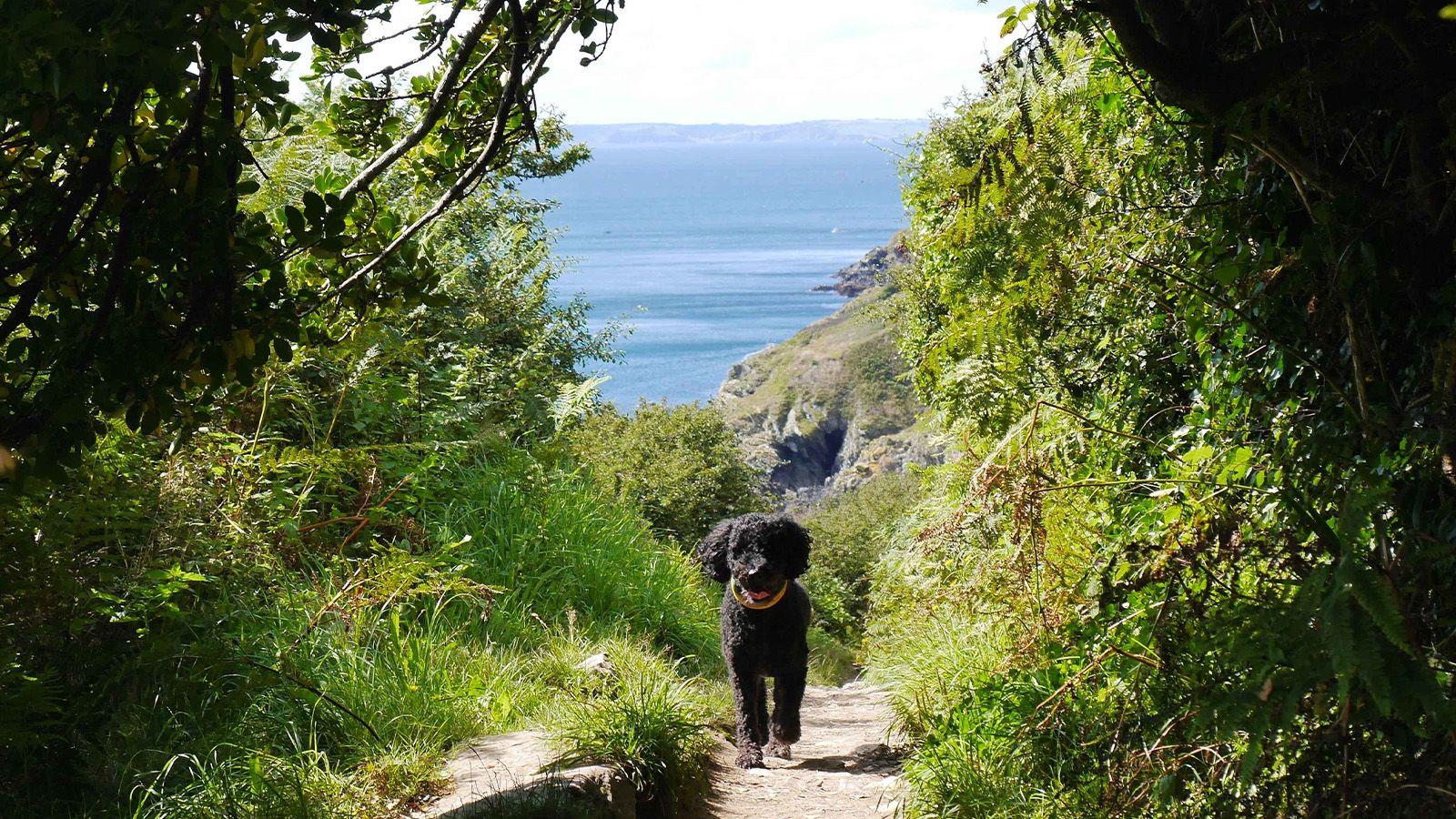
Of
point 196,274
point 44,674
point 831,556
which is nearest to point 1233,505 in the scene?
point 196,274

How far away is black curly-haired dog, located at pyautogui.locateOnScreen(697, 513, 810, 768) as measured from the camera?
5.96 meters

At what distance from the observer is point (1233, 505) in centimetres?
321

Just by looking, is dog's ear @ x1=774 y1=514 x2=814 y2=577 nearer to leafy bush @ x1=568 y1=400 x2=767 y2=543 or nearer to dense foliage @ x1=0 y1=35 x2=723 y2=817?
dense foliage @ x1=0 y1=35 x2=723 y2=817

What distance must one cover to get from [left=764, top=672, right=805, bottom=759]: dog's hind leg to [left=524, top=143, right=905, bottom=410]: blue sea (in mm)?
7757

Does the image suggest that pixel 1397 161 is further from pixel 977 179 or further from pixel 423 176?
pixel 423 176

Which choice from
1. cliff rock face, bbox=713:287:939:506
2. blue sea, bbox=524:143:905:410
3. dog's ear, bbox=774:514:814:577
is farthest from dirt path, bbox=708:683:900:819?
cliff rock face, bbox=713:287:939:506

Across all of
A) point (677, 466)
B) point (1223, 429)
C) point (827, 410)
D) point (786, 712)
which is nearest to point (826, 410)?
point (827, 410)

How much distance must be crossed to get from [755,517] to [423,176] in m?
3.01

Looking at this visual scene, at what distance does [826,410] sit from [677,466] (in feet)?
92.4

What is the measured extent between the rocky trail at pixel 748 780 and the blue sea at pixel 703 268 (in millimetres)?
7789

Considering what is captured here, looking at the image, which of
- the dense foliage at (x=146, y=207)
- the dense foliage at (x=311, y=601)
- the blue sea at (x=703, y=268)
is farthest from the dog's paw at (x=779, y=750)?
the blue sea at (x=703, y=268)

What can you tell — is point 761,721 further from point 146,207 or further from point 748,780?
point 146,207

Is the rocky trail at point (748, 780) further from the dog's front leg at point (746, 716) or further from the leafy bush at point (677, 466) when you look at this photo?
the leafy bush at point (677, 466)

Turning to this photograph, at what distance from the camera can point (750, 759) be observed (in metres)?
5.78
